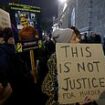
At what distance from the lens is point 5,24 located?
11.8 feet

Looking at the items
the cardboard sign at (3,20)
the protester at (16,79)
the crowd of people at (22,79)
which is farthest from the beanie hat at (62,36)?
the protester at (16,79)

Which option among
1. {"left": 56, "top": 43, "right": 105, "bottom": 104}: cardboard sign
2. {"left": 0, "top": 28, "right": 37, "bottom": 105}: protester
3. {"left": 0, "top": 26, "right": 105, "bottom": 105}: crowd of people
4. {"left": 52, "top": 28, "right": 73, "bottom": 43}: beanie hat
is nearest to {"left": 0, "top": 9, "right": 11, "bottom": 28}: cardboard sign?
{"left": 0, "top": 26, "right": 105, "bottom": 105}: crowd of people

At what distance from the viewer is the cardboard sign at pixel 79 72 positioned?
3197 millimetres

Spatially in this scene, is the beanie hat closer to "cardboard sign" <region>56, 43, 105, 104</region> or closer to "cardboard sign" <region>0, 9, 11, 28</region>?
"cardboard sign" <region>56, 43, 105, 104</region>

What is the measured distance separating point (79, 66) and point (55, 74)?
9.3 inches

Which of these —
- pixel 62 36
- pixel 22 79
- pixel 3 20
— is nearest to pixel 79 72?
pixel 62 36

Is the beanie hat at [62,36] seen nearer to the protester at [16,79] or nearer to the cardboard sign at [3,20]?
the cardboard sign at [3,20]

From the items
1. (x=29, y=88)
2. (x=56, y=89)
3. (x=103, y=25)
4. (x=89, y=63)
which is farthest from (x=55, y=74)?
(x=103, y=25)

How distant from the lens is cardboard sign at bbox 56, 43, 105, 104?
3197mm

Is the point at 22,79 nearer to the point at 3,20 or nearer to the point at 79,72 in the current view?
the point at 79,72

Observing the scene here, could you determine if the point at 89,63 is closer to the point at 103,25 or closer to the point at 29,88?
the point at 29,88

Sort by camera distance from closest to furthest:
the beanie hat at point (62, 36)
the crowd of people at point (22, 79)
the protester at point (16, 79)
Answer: the crowd of people at point (22, 79), the protester at point (16, 79), the beanie hat at point (62, 36)

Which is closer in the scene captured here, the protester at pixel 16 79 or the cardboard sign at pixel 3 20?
the protester at pixel 16 79

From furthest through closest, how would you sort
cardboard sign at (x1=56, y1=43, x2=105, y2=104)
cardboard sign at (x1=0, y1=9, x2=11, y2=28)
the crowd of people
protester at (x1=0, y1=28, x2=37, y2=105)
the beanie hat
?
1. the beanie hat
2. cardboard sign at (x1=0, y1=9, x2=11, y2=28)
3. cardboard sign at (x1=56, y1=43, x2=105, y2=104)
4. protester at (x1=0, y1=28, x2=37, y2=105)
5. the crowd of people
